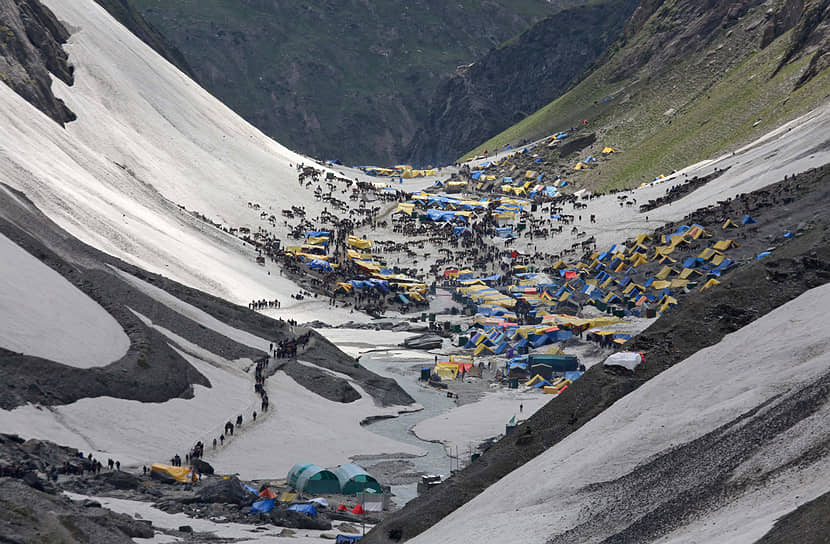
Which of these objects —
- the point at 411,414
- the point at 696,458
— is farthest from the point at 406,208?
the point at 696,458

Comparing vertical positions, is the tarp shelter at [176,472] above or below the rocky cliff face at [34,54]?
below

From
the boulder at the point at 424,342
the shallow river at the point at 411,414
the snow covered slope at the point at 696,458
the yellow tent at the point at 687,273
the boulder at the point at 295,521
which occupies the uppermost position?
the yellow tent at the point at 687,273

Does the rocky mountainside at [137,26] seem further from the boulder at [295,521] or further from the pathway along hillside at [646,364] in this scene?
the pathway along hillside at [646,364]

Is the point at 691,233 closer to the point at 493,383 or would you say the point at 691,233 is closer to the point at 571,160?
the point at 493,383

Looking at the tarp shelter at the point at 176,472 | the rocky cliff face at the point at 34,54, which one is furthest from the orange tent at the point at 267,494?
the rocky cliff face at the point at 34,54

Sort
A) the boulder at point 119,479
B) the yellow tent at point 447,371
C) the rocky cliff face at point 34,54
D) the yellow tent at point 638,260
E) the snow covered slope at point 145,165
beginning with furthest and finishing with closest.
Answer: the rocky cliff face at point 34,54, the yellow tent at point 638,260, the snow covered slope at point 145,165, the yellow tent at point 447,371, the boulder at point 119,479

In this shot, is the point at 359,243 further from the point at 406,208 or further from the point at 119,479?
the point at 119,479

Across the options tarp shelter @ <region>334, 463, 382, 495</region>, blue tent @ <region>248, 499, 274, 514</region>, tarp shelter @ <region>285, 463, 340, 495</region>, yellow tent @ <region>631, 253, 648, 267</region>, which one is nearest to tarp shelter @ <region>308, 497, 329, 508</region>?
blue tent @ <region>248, 499, 274, 514</region>
